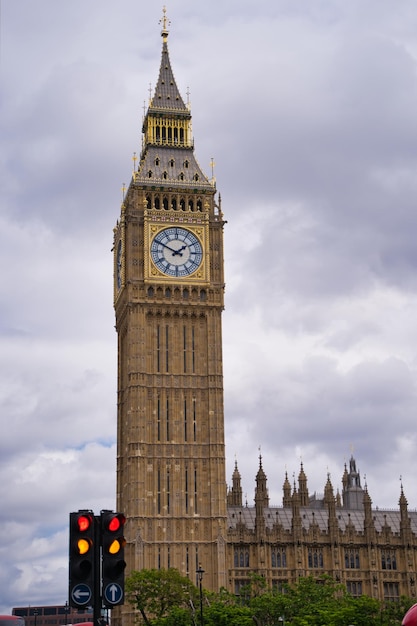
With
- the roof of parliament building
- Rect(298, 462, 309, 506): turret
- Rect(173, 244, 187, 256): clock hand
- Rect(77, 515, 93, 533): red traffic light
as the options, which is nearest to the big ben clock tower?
Rect(173, 244, 187, 256): clock hand

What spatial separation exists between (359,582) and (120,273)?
4062 cm

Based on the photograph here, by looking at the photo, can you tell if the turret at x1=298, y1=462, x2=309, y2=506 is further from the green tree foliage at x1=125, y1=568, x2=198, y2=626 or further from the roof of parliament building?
the green tree foliage at x1=125, y1=568, x2=198, y2=626

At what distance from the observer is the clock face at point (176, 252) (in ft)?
346

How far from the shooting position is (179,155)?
371 feet

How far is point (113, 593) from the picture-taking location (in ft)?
62.7

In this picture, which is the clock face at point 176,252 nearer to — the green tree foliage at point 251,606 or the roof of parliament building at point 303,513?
the roof of parliament building at point 303,513

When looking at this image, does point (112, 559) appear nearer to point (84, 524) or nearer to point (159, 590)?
point (84, 524)

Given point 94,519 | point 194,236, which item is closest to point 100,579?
point 94,519

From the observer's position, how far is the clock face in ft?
346

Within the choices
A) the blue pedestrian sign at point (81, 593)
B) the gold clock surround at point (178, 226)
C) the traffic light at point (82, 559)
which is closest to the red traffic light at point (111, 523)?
the traffic light at point (82, 559)

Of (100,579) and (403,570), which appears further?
(403,570)

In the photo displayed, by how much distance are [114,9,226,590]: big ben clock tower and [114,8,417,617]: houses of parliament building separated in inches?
4.5

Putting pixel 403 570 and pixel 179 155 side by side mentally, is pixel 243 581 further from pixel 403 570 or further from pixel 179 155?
pixel 179 155

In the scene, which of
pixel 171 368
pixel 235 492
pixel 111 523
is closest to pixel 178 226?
pixel 171 368
